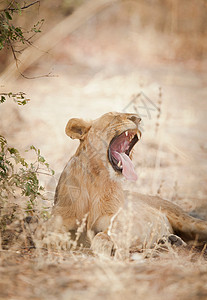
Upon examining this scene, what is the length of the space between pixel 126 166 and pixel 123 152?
1.13ft

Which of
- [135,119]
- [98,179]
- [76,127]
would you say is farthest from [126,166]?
[76,127]

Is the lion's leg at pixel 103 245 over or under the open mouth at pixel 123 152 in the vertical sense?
under

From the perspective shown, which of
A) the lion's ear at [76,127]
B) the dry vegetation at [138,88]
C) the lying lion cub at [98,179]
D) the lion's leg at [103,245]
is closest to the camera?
the lion's leg at [103,245]

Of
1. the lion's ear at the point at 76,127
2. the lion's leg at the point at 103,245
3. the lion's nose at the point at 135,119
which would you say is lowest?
the lion's leg at the point at 103,245

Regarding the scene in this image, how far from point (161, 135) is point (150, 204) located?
301 cm

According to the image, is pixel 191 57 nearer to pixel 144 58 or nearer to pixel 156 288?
pixel 144 58

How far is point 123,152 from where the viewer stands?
4.37 meters

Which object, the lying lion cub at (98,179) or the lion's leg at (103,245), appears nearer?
the lion's leg at (103,245)

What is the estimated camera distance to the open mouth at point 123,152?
401 centimetres

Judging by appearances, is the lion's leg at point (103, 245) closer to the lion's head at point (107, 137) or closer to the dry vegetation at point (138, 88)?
the lion's head at point (107, 137)

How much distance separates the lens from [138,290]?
198 cm

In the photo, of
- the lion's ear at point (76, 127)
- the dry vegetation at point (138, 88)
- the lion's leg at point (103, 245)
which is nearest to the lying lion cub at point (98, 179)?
the lion's ear at point (76, 127)

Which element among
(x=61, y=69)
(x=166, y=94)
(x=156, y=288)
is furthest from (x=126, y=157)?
(x=166, y=94)

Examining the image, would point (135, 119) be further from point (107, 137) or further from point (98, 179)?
point (98, 179)
